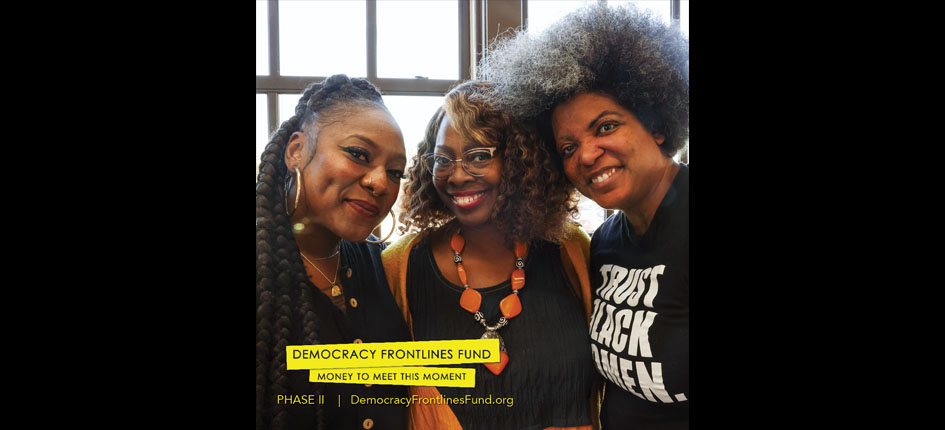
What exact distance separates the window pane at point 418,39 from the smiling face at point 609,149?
0.32 metres

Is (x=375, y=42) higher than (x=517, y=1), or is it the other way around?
(x=517, y=1)

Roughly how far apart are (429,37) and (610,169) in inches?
22.4

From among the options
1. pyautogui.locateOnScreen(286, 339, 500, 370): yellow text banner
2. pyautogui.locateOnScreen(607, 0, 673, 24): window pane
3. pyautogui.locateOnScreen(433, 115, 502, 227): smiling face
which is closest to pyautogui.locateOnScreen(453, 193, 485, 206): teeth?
pyautogui.locateOnScreen(433, 115, 502, 227): smiling face

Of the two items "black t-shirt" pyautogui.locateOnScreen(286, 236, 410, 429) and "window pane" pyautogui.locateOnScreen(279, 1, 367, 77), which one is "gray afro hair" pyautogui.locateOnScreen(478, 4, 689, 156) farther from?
"black t-shirt" pyautogui.locateOnScreen(286, 236, 410, 429)

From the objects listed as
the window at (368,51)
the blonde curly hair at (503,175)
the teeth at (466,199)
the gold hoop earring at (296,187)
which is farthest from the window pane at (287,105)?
the teeth at (466,199)

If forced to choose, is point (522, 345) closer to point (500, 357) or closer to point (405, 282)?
point (500, 357)

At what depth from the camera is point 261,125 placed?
107 cm

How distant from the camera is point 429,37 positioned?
1158 millimetres

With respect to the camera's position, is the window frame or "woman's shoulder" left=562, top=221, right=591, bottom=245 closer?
the window frame

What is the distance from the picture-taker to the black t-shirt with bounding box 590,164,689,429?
107cm

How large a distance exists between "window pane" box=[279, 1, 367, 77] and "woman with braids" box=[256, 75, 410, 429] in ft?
0.14
